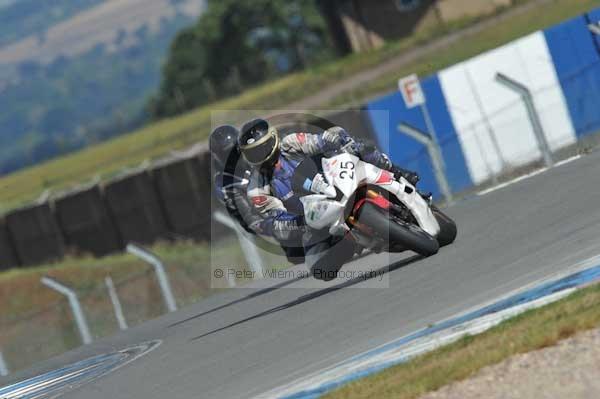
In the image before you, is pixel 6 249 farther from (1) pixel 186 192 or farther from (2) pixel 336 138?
(2) pixel 336 138

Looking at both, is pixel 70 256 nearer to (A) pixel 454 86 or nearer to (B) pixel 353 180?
(A) pixel 454 86

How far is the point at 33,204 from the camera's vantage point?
1105 inches

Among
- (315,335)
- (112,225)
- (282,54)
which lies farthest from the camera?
(282,54)

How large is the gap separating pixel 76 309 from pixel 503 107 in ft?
26.3

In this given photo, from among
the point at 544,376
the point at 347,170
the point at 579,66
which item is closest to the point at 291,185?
the point at 347,170

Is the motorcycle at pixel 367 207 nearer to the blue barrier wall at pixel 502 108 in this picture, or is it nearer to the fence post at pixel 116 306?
the fence post at pixel 116 306

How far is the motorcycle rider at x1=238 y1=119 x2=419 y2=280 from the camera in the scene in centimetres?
1173

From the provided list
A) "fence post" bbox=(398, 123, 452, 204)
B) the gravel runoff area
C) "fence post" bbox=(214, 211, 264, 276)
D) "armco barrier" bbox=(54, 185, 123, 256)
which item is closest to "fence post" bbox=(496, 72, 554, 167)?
"fence post" bbox=(398, 123, 452, 204)

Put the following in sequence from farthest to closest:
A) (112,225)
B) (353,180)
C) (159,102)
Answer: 1. (159,102)
2. (112,225)
3. (353,180)

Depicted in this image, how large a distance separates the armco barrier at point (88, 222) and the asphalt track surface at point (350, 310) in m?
12.0

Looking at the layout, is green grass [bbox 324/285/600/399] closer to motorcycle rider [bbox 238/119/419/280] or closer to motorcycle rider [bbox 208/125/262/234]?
motorcycle rider [bbox 238/119/419/280]

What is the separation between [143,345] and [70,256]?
1424 centimetres

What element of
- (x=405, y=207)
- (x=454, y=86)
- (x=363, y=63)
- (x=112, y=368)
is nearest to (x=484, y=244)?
(x=405, y=207)

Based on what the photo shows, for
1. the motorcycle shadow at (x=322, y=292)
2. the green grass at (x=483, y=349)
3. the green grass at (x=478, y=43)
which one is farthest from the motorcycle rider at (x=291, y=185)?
the green grass at (x=478, y=43)
